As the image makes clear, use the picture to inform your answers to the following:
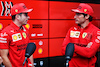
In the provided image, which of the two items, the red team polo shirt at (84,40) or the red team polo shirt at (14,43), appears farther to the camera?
the red team polo shirt at (84,40)

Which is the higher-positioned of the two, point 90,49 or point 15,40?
point 15,40

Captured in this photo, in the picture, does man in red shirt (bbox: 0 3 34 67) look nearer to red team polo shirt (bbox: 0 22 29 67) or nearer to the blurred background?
red team polo shirt (bbox: 0 22 29 67)

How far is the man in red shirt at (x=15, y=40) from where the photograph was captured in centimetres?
253

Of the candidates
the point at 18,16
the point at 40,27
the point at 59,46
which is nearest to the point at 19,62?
the point at 18,16

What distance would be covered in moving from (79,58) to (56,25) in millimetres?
1413

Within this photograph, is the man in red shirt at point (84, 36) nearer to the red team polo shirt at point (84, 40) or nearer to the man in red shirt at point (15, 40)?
the red team polo shirt at point (84, 40)

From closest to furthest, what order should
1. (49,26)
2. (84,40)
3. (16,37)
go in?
(16,37) < (84,40) < (49,26)

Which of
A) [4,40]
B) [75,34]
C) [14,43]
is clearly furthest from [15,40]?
[75,34]

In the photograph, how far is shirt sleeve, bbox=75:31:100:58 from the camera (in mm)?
2453

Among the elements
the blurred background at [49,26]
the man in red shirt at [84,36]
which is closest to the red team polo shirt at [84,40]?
the man in red shirt at [84,36]

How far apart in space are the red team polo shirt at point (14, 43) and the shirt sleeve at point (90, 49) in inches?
36.1

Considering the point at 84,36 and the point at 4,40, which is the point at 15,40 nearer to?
the point at 4,40

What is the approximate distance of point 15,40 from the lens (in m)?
2.63

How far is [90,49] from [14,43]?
120 cm
